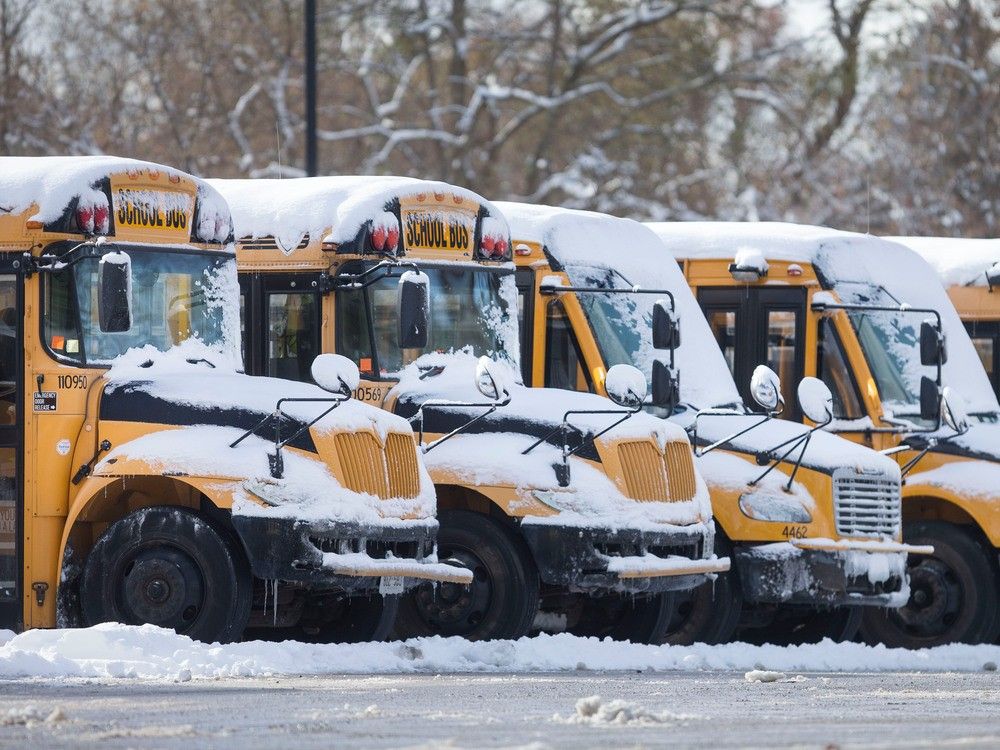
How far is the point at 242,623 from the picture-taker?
12664 millimetres

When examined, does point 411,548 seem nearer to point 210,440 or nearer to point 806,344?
point 210,440

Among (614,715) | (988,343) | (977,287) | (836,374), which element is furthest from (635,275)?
(614,715)

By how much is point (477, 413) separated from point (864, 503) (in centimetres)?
295

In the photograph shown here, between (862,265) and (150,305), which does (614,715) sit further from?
(862,265)

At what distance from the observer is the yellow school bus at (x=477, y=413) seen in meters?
14.0

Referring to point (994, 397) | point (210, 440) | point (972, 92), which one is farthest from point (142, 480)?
point (972, 92)

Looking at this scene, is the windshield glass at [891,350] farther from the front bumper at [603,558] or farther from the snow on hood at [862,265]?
the front bumper at [603,558]

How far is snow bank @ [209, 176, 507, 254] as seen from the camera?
14922 mm

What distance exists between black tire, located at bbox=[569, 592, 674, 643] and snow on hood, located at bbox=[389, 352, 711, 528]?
2.37 ft

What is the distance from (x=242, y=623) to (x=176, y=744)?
410cm

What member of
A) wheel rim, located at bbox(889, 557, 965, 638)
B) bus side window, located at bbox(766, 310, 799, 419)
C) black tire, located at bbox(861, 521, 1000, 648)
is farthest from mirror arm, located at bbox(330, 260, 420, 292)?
wheel rim, located at bbox(889, 557, 965, 638)

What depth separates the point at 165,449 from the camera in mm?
12742

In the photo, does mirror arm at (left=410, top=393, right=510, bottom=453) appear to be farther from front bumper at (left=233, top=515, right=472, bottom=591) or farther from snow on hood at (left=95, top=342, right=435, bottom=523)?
front bumper at (left=233, top=515, right=472, bottom=591)

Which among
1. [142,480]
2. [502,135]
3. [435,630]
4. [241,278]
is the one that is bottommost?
[435,630]
